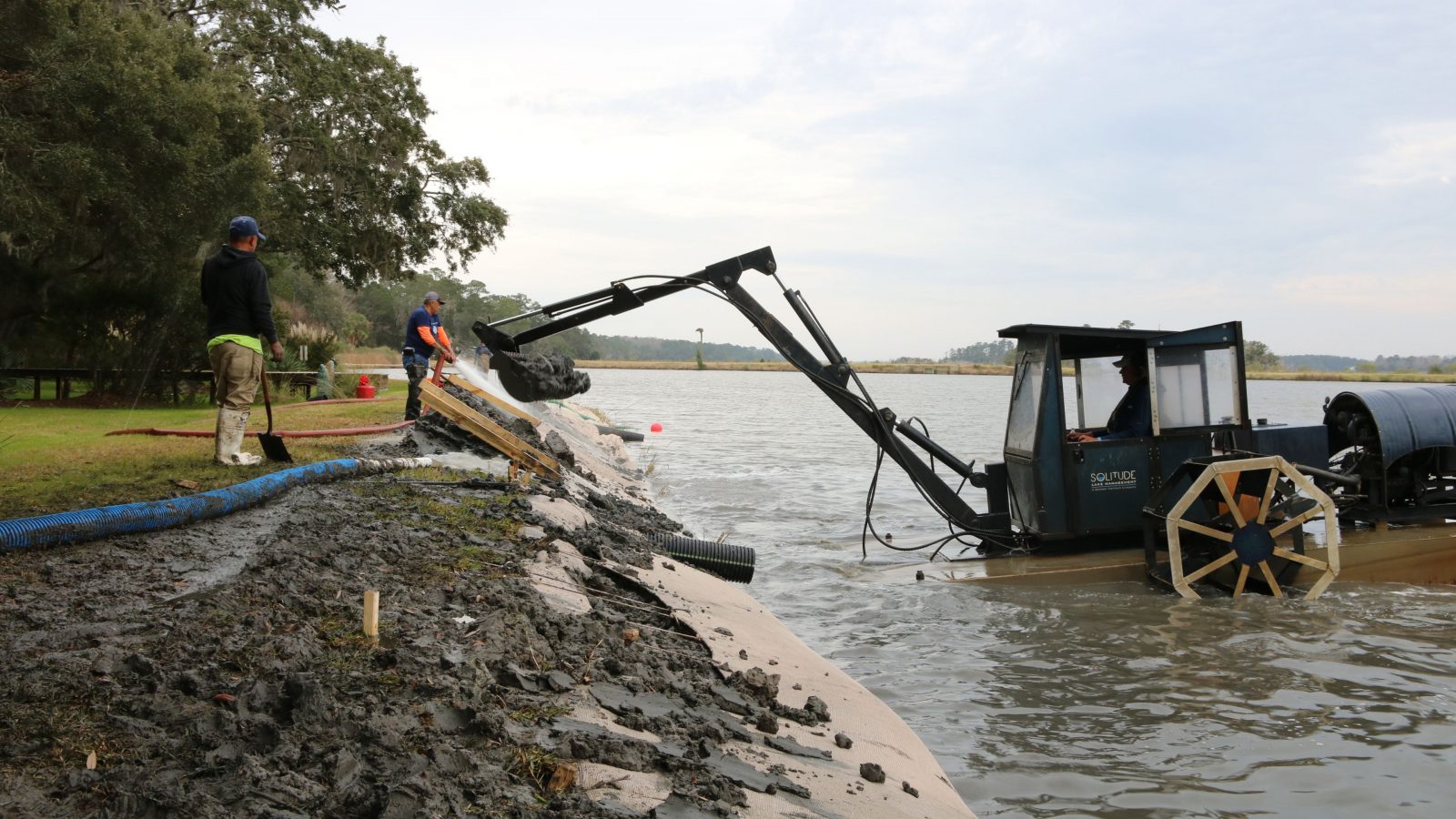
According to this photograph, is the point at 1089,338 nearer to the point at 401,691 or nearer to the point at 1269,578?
the point at 1269,578

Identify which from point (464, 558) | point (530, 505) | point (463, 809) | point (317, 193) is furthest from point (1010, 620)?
point (317, 193)

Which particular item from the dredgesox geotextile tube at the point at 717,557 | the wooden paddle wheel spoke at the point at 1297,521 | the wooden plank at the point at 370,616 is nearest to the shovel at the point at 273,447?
the dredgesox geotextile tube at the point at 717,557

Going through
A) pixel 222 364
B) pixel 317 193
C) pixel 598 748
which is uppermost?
pixel 317 193

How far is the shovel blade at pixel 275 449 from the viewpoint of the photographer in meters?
10.2

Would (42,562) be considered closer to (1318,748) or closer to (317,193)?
(1318,748)

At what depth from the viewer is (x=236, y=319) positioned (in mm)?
9602

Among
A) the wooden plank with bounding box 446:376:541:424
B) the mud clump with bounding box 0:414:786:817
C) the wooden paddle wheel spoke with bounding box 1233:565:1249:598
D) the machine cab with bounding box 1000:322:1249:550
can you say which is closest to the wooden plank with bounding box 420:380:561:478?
the wooden plank with bounding box 446:376:541:424

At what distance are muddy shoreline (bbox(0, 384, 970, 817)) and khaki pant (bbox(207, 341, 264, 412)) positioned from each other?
96.7 inches

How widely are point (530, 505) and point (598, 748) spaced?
5.54 metres

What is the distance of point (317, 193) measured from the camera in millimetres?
23672

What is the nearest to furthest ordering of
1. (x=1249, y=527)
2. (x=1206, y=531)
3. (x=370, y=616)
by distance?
(x=370, y=616)
(x=1206, y=531)
(x=1249, y=527)

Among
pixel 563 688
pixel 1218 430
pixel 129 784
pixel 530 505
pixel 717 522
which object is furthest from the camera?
pixel 717 522

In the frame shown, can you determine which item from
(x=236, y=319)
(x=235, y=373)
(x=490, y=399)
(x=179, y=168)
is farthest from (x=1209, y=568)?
(x=179, y=168)

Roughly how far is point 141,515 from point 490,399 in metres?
9.29
